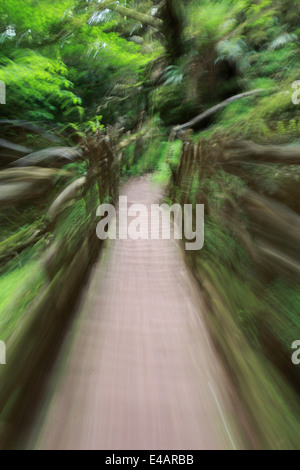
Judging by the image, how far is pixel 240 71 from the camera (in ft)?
22.2

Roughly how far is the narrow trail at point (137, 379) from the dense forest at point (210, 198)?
18cm

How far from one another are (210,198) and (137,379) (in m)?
1.98

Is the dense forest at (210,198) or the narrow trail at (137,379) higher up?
the dense forest at (210,198)

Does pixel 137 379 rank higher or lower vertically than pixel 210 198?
lower

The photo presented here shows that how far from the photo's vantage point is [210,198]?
279 centimetres

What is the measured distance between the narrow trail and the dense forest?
0.18 meters

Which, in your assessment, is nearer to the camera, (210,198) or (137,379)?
(137,379)

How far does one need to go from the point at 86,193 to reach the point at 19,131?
5.21 ft

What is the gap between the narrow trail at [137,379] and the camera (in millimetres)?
1440

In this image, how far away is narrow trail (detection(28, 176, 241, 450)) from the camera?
1440 mm

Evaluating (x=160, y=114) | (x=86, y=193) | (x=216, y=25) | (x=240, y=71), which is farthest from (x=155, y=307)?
(x=160, y=114)

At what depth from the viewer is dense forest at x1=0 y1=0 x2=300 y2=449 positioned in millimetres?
1418

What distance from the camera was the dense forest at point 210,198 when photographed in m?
1.42

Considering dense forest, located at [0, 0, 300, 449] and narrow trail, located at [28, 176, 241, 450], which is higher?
dense forest, located at [0, 0, 300, 449]
